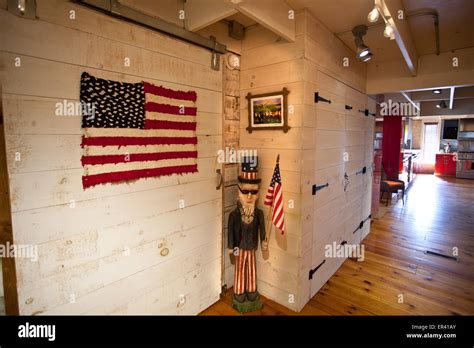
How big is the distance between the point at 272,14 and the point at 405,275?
2.96m

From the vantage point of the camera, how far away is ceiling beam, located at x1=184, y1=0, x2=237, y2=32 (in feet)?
5.68

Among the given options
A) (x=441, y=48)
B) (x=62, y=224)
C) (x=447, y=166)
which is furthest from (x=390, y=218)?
(x=447, y=166)

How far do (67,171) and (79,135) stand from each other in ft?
0.68

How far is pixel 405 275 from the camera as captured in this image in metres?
2.90

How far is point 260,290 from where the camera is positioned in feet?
8.30

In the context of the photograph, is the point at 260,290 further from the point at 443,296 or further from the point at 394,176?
the point at 394,176

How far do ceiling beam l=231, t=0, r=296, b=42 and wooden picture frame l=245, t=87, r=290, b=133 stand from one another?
1.45ft

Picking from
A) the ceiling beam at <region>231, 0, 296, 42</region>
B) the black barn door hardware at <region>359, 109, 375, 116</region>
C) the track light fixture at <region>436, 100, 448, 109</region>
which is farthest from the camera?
the track light fixture at <region>436, 100, 448, 109</region>

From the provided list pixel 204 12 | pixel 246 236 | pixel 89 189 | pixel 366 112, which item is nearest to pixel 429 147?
pixel 366 112

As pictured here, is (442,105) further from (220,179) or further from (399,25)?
(220,179)

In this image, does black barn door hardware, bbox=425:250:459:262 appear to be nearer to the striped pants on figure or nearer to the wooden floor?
the wooden floor

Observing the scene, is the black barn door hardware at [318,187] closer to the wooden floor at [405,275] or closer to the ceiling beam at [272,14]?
the wooden floor at [405,275]

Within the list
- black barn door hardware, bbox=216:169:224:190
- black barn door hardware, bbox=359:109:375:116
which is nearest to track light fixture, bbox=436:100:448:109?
black barn door hardware, bbox=359:109:375:116

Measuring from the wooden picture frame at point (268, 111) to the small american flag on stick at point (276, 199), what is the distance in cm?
35
